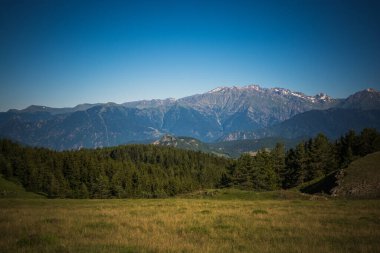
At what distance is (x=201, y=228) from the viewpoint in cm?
1886

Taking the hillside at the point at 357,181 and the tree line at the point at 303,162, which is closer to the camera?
the hillside at the point at 357,181

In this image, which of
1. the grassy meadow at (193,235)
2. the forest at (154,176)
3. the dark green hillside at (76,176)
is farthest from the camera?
the dark green hillside at (76,176)

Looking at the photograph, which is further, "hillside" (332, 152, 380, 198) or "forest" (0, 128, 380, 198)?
"forest" (0, 128, 380, 198)

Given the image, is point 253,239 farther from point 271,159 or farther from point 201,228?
point 271,159

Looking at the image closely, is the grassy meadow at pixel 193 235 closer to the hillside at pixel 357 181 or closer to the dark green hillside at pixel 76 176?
the hillside at pixel 357 181

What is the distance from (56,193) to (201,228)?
8813 centimetres

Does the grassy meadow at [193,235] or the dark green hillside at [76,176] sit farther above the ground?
the grassy meadow at [193,235]

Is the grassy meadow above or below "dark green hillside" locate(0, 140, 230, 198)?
above

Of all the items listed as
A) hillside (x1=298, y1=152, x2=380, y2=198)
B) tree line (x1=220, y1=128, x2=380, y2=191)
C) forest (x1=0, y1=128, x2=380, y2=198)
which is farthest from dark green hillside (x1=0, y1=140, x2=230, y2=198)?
hillside (x1=298, y1=152, x2=380, y2=198)

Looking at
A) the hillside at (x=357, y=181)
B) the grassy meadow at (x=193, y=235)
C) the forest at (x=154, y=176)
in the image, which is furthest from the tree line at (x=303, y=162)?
the grassy meadow at (x=193, y=235)

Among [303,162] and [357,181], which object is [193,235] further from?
[303,162]

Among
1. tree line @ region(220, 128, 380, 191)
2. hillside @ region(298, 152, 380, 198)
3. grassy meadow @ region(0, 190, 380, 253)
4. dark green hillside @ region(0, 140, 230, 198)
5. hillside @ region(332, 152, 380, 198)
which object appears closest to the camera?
grassy meadow @ region(0, 190, 380, 253)

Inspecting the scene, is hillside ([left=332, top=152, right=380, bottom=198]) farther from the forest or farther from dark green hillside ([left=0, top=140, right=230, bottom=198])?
dark green hillside ([left=0, top=140, right=230, bottom=198])

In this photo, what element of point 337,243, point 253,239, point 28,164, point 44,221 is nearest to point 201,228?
point 253,239
